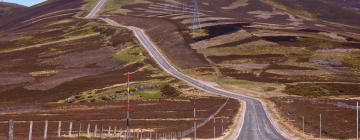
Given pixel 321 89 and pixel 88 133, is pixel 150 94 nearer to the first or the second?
pixel 321 89

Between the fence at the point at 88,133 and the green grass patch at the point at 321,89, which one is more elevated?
the fence at the point at 88,133

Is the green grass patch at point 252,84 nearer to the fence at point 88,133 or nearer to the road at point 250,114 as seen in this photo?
the road at point 250,114

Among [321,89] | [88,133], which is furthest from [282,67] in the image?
[88,133]

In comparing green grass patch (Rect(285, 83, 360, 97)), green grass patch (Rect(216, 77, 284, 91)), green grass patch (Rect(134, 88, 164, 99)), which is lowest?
green grass patch (Rect(134, 88, 164, 99))

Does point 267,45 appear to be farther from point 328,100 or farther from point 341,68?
point 328,100

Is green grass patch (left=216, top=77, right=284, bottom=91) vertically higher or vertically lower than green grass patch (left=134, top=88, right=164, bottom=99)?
higher

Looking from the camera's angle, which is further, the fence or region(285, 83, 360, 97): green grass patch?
region(285, 83, 360, 97): green grass patch

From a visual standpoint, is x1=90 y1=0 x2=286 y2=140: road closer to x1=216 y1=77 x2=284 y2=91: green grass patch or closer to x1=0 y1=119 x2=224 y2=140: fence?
x1=0 y1=119 x2=224 y2=140: fence

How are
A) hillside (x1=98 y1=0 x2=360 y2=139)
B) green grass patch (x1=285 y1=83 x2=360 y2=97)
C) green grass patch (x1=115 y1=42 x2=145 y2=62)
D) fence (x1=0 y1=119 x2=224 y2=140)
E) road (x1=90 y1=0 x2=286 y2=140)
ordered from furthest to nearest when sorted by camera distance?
1. green grass patch (x1=115 y1=42 x2=145 y2=62)
2. green grass patch (x1=285 y1=83 x2=360 y2=97)
3. hillside (x1=98 y1=0 x2=360 y2=139)
4. road (x1=90 y1=0 x2=286 y2=140)
5. fence (x1=0 y1=119 x2=224 y2=140)

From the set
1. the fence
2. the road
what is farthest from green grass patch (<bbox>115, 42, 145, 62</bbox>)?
the fence

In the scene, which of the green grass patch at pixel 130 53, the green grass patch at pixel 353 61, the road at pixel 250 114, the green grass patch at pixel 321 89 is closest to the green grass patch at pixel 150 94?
the road at pixel 250 114

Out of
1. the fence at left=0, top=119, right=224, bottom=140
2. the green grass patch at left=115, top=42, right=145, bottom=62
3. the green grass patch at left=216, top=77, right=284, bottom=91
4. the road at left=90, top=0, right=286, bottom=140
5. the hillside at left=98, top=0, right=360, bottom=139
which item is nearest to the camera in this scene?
the fence at left=0, top=119, right=224, bottom=140
